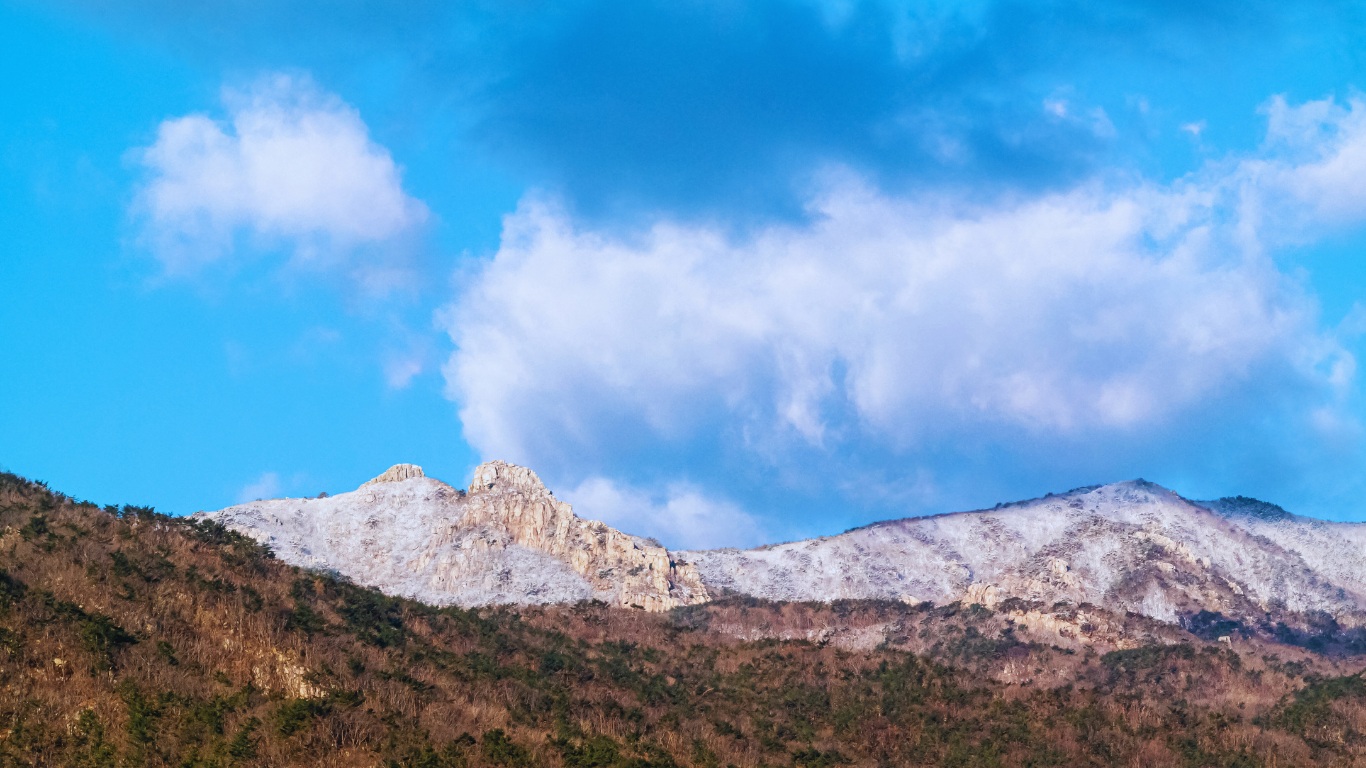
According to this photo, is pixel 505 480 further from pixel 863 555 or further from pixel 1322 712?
pixel 1322 712

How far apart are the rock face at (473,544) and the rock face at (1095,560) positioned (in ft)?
54.7

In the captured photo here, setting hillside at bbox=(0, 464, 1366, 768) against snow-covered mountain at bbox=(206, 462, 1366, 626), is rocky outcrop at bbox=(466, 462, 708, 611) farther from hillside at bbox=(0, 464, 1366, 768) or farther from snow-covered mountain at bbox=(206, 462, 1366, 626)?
hillside at bbox=(0, 464, 1366, 768)

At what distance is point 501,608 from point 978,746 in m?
54.3

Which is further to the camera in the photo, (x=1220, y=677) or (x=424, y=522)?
(x=424, y=522)

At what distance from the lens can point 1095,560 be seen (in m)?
164

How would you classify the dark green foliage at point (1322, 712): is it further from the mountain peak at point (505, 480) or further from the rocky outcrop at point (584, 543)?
the mountain peak at point (505, 480)

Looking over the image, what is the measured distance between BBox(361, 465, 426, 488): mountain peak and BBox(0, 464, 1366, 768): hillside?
191ft

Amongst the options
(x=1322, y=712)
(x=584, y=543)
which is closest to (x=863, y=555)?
(x=584, y=543)

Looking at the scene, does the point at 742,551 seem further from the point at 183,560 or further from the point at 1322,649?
the point at 183,560

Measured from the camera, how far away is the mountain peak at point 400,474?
162 metres

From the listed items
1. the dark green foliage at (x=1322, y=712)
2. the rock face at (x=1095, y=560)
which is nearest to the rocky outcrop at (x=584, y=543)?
the rock face at (x=1095, y=560)

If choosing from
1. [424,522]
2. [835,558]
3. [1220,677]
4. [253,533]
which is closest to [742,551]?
[835,558]

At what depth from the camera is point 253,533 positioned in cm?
13700

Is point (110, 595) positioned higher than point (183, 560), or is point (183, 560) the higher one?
point (183, 560)
